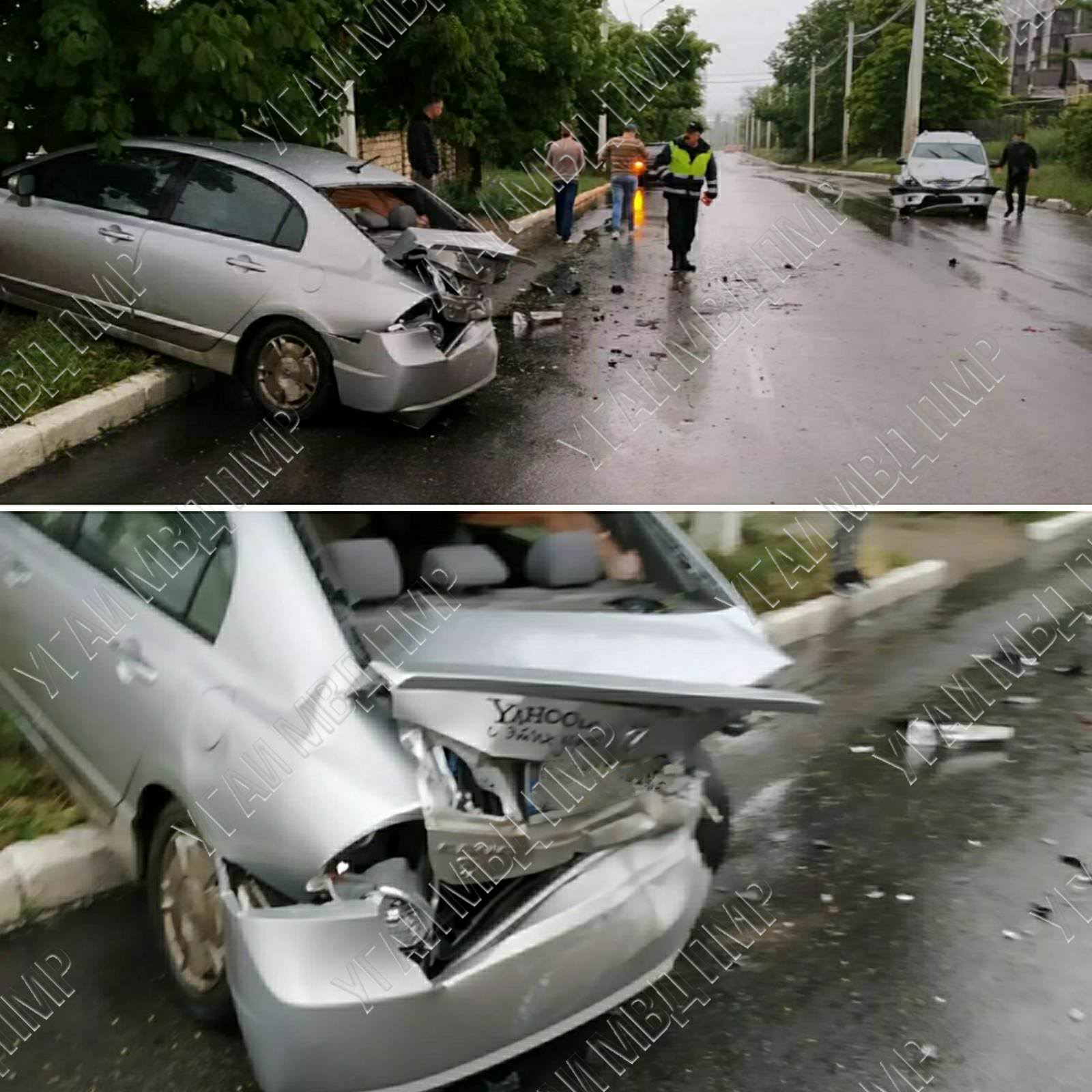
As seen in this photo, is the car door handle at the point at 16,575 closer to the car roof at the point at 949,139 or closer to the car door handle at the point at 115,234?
the car door handle at the point at 115,234

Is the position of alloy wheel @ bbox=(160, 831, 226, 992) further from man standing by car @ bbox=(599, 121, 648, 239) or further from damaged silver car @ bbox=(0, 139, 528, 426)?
man standing by car @ bbox=(599, 121, 648, 239)

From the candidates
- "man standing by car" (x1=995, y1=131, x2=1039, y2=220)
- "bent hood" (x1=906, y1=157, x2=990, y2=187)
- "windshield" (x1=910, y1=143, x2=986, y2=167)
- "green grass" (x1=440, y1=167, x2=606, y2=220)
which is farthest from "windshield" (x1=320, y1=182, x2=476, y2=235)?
"windshield" (x1=910, y1=143, x2=986, y2=167)

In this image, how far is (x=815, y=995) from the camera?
141 inches

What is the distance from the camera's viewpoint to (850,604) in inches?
289

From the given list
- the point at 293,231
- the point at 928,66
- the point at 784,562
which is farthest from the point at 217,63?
the point at 928,66

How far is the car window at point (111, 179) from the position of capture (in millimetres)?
7105

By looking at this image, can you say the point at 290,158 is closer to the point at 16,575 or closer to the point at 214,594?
the point at 16,575

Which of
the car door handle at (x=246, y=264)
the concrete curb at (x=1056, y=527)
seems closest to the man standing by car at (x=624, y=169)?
the concrete curb at (x=1056, y=527)

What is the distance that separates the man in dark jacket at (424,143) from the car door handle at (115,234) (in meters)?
5.57

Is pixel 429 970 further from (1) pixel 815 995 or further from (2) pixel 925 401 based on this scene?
(2) pixel 925 401

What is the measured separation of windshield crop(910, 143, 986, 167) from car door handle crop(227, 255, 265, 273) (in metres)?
18.8

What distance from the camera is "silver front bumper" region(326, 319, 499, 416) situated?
6.26 metres

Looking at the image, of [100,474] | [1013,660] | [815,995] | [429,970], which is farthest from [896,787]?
[100,474]

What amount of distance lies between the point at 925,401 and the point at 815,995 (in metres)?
4.85
